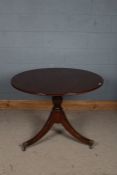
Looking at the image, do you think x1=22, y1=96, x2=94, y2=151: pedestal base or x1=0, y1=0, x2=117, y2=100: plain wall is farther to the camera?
x1=0, y1=0, x2=117, y2=100: plain wall

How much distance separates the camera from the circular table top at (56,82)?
2133mm

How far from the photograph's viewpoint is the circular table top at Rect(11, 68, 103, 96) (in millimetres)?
2133

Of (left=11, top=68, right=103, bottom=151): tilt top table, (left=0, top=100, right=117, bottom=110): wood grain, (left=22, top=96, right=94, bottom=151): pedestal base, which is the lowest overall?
(left=0, top=100, right=117, bottom=110): wood grain

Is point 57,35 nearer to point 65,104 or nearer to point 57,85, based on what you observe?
point 65,104

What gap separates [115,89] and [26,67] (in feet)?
3.31

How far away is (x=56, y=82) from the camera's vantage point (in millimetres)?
2322

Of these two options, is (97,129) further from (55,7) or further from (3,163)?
(55,7)

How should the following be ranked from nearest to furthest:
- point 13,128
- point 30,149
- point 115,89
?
point 30,149, point 13,128, point 115,89

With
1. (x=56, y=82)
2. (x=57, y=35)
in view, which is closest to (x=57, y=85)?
(x=56, y=82)

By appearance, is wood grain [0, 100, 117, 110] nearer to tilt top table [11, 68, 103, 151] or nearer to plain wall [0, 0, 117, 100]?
plain wall [0, 0, 117, 100]

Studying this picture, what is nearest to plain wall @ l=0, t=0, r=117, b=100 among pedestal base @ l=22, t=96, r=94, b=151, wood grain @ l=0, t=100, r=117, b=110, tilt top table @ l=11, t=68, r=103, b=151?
wood grain @ l=0, t=100, r=117, b=110

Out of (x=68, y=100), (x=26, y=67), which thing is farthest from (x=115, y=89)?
(x=26, y=67)

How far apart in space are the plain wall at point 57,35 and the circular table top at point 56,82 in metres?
0.45

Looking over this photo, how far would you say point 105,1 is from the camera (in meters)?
2.92
